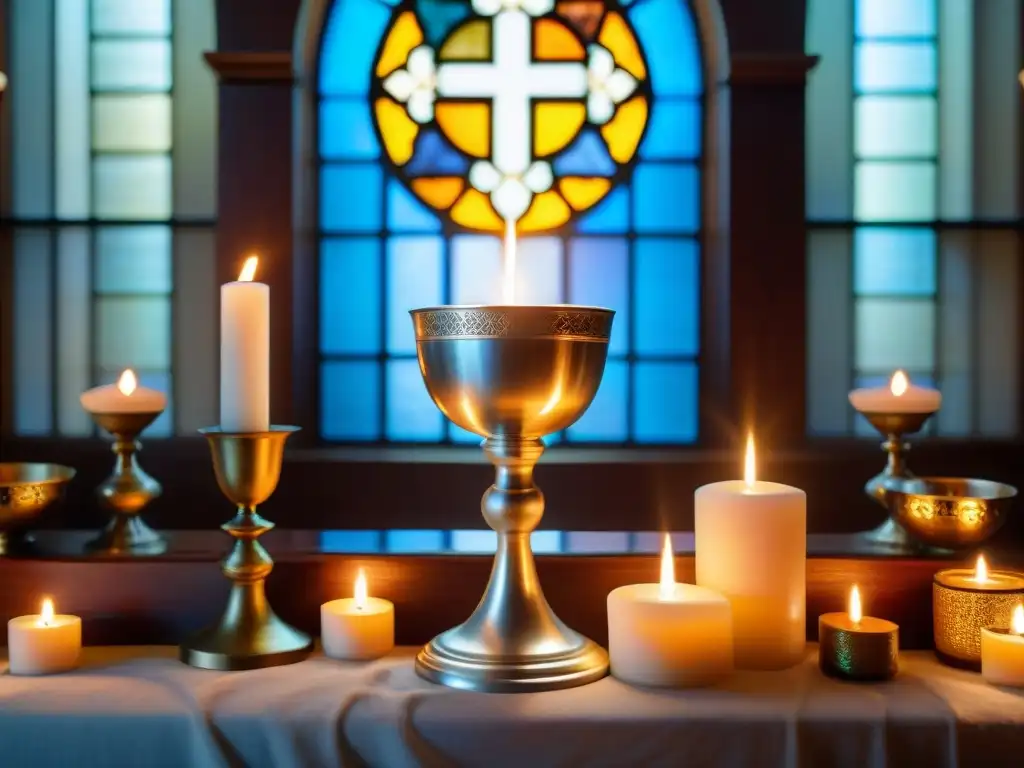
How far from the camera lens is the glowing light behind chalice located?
108 cm

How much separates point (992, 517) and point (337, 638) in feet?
2.57

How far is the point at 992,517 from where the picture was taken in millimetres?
1257

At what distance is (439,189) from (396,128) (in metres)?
0.28

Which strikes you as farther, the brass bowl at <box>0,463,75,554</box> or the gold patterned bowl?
the brass bowl at <box>0,463,75,554</box>

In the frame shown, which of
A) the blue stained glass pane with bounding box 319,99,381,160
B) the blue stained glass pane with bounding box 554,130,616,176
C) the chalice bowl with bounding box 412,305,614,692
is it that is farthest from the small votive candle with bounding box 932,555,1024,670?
the blue stained glass pane with bounding box 319,99,381,160

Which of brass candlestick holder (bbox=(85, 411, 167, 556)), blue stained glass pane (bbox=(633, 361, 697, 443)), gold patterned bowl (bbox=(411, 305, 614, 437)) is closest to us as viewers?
gold patterned bowl (bbox=(411, 305, 614, 437))

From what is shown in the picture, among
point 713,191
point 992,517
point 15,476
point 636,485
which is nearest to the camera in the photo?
point 992,517

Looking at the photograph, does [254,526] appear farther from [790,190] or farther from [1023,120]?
[1023,120]

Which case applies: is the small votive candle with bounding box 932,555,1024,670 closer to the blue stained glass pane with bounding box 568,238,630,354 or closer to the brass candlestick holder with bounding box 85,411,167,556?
the brass candlestick holder with bounding box 85,411,167,556

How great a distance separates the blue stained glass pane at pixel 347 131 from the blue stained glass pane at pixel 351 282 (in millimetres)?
325

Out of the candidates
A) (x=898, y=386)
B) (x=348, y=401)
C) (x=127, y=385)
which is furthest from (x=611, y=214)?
(x=127, y=385)

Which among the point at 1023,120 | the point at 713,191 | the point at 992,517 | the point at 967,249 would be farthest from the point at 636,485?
the point at 992,517

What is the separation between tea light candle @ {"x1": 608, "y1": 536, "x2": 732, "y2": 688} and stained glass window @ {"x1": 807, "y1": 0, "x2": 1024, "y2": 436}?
9.59ft

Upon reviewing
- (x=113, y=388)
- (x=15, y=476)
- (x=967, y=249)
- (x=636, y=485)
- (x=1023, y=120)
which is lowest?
(x=636, y=485)
